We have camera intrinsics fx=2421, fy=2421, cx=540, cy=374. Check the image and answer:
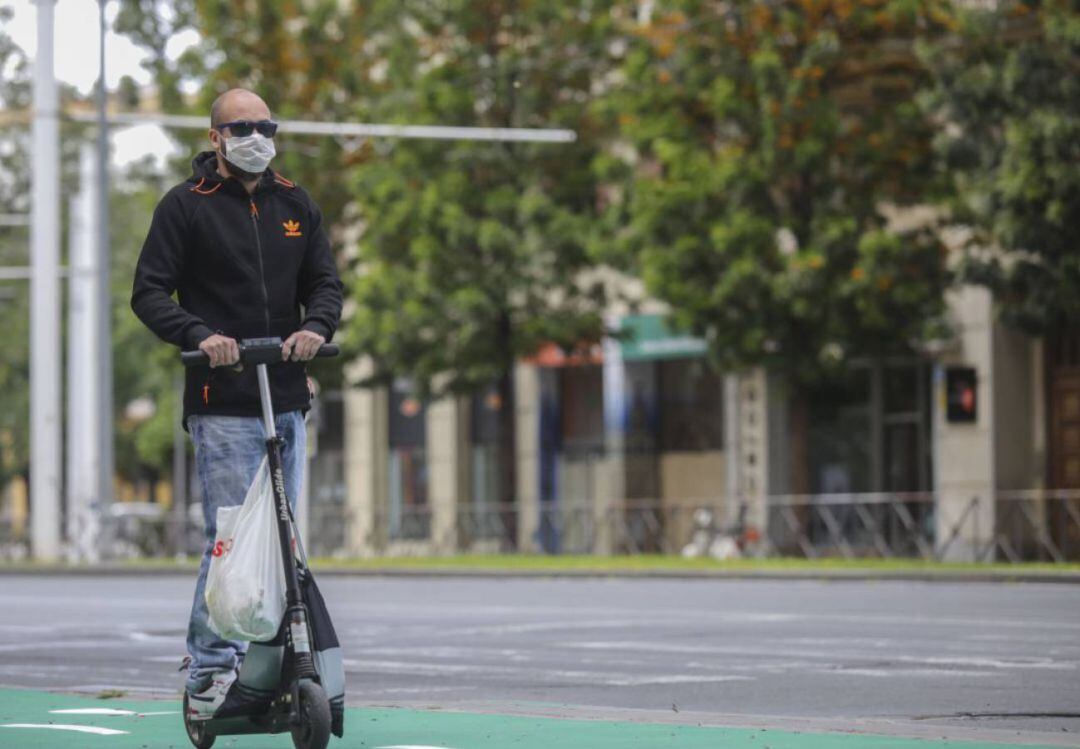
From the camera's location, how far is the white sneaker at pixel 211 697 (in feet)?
23.7

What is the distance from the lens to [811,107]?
31516mm

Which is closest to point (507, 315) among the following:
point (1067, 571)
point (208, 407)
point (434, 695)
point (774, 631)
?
point (1067, 571)

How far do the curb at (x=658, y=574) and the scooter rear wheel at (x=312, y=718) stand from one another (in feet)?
59.3

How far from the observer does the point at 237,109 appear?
24.0ft

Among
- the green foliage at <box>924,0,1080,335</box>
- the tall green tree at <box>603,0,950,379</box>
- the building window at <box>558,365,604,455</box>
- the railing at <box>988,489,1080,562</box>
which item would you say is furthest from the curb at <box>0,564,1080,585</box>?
the building window at <box>558,365,604,455</box>

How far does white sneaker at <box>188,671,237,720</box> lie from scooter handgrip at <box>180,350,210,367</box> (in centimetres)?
95

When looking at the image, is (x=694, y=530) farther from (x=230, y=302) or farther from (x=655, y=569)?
(x=230, y=302)

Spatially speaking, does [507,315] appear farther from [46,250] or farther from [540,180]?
[46,250]

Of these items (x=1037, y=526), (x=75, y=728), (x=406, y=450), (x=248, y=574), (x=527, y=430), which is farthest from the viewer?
(x=406, y=450)

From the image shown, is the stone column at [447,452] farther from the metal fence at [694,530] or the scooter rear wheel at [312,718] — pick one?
the scooter rear wheel at [312,718]

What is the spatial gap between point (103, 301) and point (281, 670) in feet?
98.3

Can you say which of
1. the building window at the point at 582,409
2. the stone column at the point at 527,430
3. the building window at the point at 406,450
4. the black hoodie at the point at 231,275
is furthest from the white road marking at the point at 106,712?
the building window at the point at 406,450

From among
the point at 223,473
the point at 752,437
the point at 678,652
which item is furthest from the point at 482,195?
the point at 223,473

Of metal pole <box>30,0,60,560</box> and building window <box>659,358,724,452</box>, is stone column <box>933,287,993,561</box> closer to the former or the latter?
building window <box>659,358,724,452</box>
